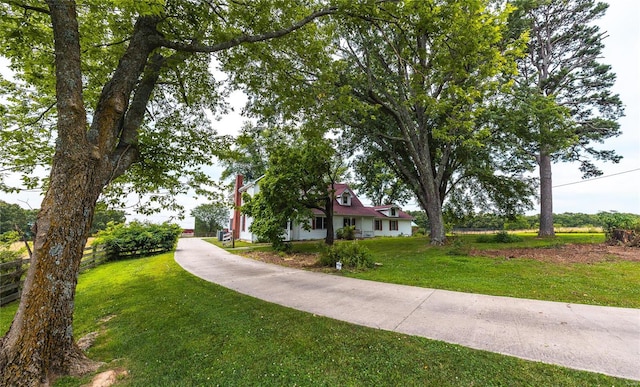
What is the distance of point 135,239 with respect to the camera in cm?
1485

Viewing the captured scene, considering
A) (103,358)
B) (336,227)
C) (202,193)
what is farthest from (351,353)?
(336,227)

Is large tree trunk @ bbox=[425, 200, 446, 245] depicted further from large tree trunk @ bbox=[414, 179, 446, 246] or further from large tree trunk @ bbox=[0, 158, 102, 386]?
large tree trunk @ bbox=[0, 158, 102, 386]

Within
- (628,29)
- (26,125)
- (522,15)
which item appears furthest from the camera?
(522,15)

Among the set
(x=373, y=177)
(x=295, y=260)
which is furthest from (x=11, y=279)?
(x=373, y=177)

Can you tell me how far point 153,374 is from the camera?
2938 millimetres

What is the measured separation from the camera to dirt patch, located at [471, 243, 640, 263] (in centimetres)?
908

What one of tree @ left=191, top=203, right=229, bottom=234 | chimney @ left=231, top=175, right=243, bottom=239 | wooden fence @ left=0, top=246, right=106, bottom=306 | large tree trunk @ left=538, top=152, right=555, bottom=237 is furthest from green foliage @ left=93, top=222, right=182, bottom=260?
large tree trunk @ left=538, top=152, right=555, bottom=237

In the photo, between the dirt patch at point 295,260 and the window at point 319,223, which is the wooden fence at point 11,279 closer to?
the dirt patch at point 295,260

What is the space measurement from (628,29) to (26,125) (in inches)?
652

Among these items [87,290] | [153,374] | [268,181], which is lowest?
[87,290]

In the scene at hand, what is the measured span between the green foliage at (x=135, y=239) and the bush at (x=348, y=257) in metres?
11.4

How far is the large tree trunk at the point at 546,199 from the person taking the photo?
62.0 ft

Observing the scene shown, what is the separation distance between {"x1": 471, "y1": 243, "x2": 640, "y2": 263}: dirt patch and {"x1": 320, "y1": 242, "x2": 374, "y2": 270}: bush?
17.3 feet

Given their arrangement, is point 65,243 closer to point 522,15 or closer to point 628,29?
point 628,29
